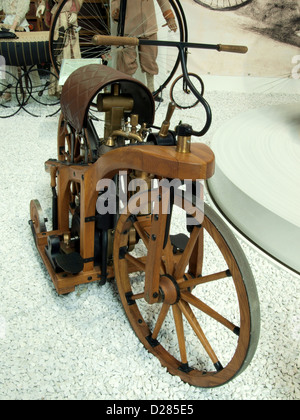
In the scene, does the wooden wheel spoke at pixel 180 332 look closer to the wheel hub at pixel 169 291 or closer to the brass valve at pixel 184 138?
the wheel hub at pixel 169 291

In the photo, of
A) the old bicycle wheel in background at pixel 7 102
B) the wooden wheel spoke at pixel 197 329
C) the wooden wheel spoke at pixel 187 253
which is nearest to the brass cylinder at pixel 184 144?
the wooden wheel spoke at pixel 187 253

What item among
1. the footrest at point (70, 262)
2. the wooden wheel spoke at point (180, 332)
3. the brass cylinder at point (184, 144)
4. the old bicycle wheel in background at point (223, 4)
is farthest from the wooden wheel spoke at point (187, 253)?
the old bicycle wheel in background at point (223, 4)

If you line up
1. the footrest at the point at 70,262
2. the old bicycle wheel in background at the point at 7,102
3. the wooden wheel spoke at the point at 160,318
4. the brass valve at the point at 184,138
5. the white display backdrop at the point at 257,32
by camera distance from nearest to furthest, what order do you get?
the brass valve at the point at 184,138
the wooden wheel spoke at the point at 160,318
the footrest at the point at 70,262
the white display backdrop at the point at 257,32
the old bicycle wheel in background at the point at 7,102

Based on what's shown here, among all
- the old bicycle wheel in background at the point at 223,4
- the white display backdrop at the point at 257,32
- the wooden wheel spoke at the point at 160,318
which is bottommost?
the wooden wheel spoke at the point at 160,318

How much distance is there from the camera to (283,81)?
339cm

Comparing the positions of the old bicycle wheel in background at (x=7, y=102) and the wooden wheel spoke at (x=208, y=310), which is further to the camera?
the old bicycle wheel in background at (x=7, y=102)

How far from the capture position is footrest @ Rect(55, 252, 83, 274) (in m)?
1.35

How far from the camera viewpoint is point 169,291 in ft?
3.59

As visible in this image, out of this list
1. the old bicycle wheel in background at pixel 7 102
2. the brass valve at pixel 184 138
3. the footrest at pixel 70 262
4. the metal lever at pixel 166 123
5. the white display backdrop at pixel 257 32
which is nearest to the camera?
the brass valve at pixel 184 138

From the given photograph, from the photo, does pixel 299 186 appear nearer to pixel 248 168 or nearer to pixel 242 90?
pixel 248 168

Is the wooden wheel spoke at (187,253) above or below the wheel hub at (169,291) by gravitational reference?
above

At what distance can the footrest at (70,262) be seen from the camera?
1.35m

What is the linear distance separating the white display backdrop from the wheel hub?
271 cm

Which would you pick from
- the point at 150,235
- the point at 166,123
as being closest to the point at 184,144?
the point at 166,123
